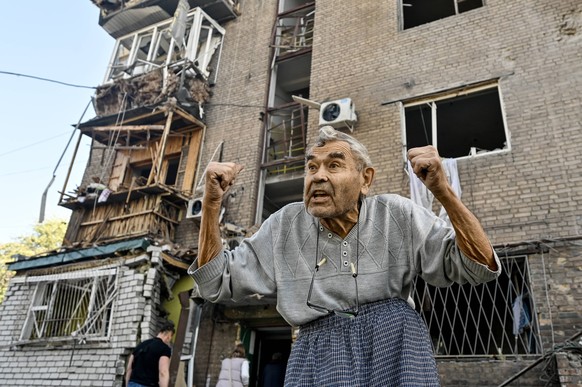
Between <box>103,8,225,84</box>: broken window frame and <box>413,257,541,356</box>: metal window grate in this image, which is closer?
<box>413,257,541,356</box>: metal window grate

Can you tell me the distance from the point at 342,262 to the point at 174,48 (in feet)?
40.2

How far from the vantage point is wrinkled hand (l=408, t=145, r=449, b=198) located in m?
1.42

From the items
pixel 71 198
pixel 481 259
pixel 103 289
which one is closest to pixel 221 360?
pixel 103 289

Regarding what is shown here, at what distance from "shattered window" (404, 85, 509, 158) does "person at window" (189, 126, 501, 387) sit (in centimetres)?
606

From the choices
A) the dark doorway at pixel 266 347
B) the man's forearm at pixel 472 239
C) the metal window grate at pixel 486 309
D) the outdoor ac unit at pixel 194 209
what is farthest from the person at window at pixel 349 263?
the outdoor ac unit at pixel 194 209

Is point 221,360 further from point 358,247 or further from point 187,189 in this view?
point 358,247

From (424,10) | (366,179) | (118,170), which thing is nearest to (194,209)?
(118,170)

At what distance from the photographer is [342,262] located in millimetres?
1660

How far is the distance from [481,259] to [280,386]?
6861 mm

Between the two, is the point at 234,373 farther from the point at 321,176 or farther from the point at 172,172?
the point at 172,172

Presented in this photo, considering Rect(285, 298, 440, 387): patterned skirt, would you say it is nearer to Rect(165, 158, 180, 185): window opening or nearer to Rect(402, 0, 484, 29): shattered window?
Rect(402, 0, 484, 29): shattered window

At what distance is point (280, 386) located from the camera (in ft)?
24.4

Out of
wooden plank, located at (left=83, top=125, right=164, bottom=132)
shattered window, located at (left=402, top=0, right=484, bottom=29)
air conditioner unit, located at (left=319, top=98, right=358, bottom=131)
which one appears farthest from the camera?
wooden plank, located at (left=83, top=125, right=164, bottom=132)

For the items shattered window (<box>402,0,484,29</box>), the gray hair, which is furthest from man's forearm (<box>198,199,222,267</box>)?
shattered window (<box>402,0,484,29</box>)
